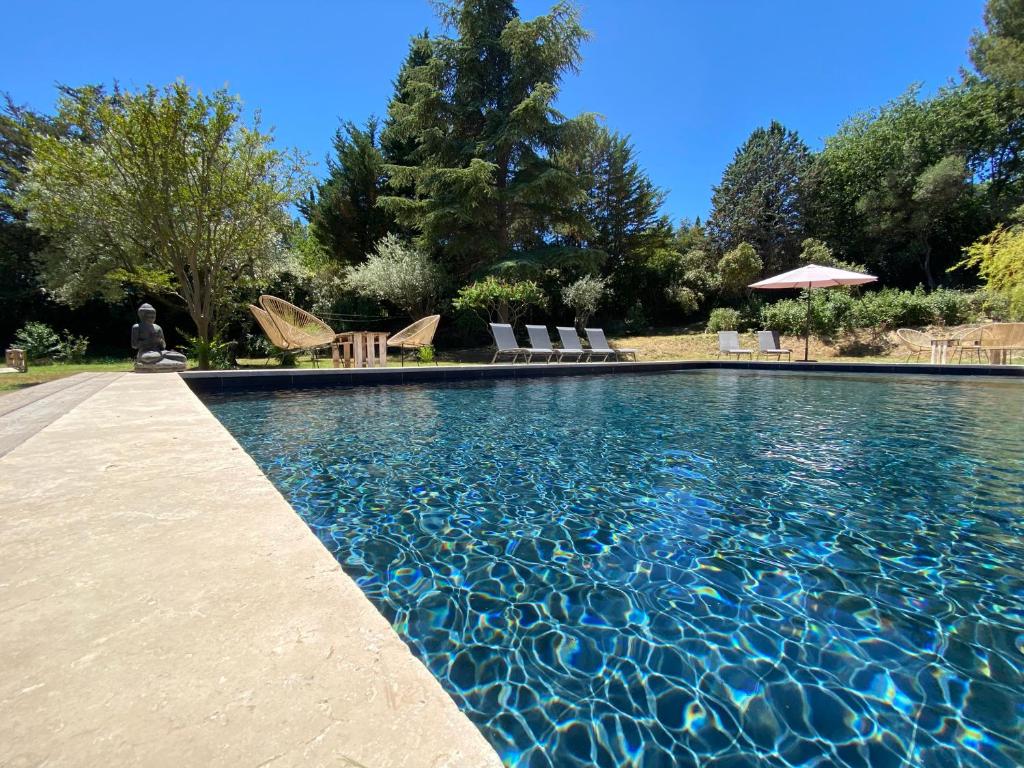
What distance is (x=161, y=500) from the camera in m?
1.79

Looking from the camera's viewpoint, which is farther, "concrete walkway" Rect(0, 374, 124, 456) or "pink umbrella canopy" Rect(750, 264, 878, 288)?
"pink umbrella canopy" Rect(750, 264, 878, 288)

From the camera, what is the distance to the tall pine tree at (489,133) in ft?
47.9

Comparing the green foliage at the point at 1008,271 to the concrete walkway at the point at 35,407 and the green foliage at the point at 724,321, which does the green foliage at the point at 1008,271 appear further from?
the concrete walkway at the point at 35,407

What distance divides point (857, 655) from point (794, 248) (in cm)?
2330

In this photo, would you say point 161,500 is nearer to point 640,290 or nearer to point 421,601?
point 421,601

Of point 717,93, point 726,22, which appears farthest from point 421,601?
point 717,93

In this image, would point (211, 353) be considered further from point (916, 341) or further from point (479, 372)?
point (916, 341)

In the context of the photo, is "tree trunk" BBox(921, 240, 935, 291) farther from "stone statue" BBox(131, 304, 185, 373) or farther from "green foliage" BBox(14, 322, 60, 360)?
"green foliage" BBox(14, 322, 60, 360)

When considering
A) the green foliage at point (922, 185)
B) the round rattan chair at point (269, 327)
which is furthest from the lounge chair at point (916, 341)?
the round rattan chair at point (269, 327)

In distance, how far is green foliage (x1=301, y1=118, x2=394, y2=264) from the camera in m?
17.7

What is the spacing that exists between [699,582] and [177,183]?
1159 cm

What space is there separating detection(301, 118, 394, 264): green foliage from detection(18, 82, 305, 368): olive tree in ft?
20.9

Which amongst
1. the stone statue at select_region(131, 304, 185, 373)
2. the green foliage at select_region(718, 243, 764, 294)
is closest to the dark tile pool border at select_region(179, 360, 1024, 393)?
the stone statue at select_region(131, 304, 185, 373)

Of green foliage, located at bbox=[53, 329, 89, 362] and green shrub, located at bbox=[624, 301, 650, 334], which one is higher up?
green shrub, located at bbox=[624, 301, 650, 334]
